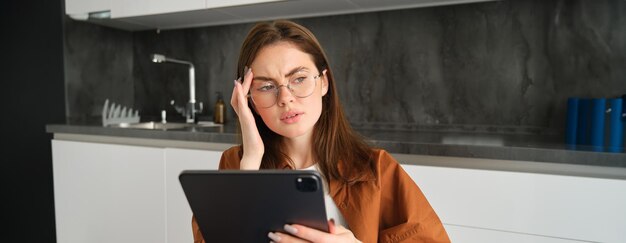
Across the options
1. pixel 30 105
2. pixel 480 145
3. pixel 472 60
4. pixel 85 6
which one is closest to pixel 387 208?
pixel 480 145

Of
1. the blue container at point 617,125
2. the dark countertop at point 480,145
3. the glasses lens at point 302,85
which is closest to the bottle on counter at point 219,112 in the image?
the dark countertop at point 480,145

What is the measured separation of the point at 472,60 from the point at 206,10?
3.98 feet

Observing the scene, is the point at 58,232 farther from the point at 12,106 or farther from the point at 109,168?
the point at 12,106

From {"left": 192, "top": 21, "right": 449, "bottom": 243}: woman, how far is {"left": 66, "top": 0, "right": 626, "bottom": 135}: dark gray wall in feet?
3.29

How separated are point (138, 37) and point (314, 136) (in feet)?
6.69

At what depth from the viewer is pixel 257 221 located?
601 millimetres

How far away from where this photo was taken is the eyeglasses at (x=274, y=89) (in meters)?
0.83

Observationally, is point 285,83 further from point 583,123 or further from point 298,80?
point 583,123

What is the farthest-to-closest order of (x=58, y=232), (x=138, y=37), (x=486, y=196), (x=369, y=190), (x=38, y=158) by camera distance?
(x=138, y=37)
(x=38, y=158)
(x=58, y=232)
(x=486, y=196)
(x=369, y=190)

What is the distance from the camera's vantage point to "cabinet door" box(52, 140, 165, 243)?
1818 millimetres

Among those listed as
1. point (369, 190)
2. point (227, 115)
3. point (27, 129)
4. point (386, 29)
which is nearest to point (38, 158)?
point (27, 129)

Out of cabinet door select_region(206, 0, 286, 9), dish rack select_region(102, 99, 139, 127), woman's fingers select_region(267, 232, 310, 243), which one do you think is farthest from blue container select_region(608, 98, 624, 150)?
dish rack select_region(102, 99, 139, 127)

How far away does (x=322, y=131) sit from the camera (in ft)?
3.18

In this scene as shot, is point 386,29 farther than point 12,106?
No
